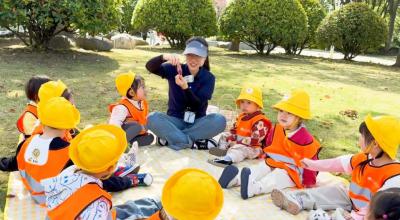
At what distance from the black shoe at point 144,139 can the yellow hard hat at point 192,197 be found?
9.83 feet

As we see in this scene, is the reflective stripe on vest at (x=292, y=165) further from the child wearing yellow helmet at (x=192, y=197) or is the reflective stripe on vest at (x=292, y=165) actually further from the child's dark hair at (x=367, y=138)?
the child wearing yellow helmet at (x=192, y=197)

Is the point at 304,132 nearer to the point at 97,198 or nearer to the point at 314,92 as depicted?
the point at 97,198

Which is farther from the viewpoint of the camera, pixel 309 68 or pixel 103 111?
pixel 309 68

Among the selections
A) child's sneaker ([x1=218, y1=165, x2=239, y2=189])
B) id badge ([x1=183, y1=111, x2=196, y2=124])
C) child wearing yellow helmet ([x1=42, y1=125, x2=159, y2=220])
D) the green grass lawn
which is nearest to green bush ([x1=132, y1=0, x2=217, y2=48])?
the green grass lawn

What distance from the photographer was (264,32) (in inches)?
625

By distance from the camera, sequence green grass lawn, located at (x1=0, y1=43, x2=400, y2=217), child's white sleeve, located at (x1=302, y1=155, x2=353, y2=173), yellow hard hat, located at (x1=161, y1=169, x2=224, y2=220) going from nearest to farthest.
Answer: yellow hard hat, located at (x1=161, y1=169, x2=224, y2=220) → child's white sleeve, located at (x1=302, y1=155, x2=353, y2=173) → green grass lawn, located at (x1=0, y1=43, x2=400, y2=217)

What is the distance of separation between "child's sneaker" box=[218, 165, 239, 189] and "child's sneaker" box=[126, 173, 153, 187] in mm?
698

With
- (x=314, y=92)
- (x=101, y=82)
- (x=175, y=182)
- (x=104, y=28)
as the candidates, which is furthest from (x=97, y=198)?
(x=104, y=28)

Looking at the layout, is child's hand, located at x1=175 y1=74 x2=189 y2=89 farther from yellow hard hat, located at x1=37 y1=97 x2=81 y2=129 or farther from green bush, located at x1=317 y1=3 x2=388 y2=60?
green bush, located at x1=317 y1=3 x2=388 y2=60

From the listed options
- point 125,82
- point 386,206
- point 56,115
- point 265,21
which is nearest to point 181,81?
point 125,82

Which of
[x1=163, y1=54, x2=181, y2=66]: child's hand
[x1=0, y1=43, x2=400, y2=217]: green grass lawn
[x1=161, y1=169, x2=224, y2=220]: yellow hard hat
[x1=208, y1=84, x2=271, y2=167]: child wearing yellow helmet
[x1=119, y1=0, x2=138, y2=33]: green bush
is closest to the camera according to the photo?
[x1=161, y1=169, x2=224, y2=220]: yellow hard hat

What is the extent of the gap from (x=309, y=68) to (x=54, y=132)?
1137 centimetres

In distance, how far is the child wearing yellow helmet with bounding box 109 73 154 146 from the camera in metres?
5.02

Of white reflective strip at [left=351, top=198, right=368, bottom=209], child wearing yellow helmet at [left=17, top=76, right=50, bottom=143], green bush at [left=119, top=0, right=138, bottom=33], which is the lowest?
→ white reflective strip at [left=351, top=198, right=368, bottom=209]
